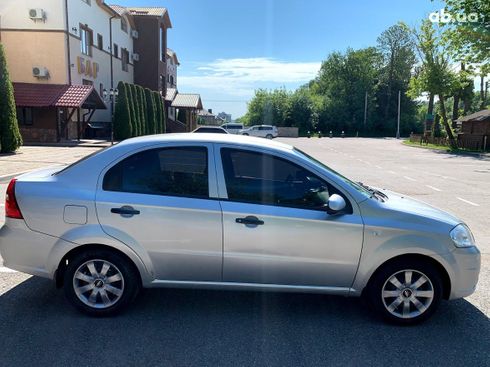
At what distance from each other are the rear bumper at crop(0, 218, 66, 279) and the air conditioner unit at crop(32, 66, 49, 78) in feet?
87.2

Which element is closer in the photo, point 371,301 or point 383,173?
point 371,301

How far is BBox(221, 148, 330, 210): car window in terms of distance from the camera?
3.82 m

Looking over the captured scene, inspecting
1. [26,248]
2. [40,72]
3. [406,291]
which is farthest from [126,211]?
[40,72]

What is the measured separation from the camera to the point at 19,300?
418 cm

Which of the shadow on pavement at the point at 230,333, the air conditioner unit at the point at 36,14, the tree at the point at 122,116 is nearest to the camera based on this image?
the shadow on pavement at the point at 230,333

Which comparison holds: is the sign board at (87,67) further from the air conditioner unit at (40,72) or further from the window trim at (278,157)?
Answer: the window trim at (278,157)

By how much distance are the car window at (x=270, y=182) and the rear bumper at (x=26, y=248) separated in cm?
166

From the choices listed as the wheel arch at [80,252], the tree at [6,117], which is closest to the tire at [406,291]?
the wheel arch at [80,252]

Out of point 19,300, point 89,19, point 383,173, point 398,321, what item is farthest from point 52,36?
point 398,321

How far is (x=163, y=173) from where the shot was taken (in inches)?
154

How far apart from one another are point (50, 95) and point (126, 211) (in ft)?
85.0

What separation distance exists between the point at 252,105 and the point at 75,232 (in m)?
71.1

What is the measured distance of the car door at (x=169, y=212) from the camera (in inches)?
147

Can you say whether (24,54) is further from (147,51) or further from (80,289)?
(80,289)
